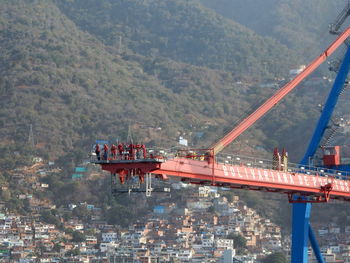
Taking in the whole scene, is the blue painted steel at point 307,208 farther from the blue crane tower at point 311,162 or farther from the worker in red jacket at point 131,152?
the worker in red jacket at point 131,152

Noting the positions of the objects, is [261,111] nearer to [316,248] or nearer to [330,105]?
[330,105]

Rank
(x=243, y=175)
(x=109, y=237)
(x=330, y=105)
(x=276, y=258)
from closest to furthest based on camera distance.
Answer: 1. (x=243, y=175)
2. (x=330, y=105)
3. (x=276, y=258)
4. (x=109, y=237)

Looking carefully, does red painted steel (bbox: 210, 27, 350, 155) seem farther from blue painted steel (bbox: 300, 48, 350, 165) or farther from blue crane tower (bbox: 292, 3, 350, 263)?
blue painted steel (bbox: 300, 48, 350, 165)

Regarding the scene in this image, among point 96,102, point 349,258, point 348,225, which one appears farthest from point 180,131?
point 349,258

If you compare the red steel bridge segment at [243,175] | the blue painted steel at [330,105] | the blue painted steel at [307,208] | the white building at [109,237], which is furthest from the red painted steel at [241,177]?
the white building at [109,237]

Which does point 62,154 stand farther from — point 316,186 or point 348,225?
point 316,186

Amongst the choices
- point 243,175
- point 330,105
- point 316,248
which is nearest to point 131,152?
point 243,175

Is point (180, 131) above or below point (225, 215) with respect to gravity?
above
